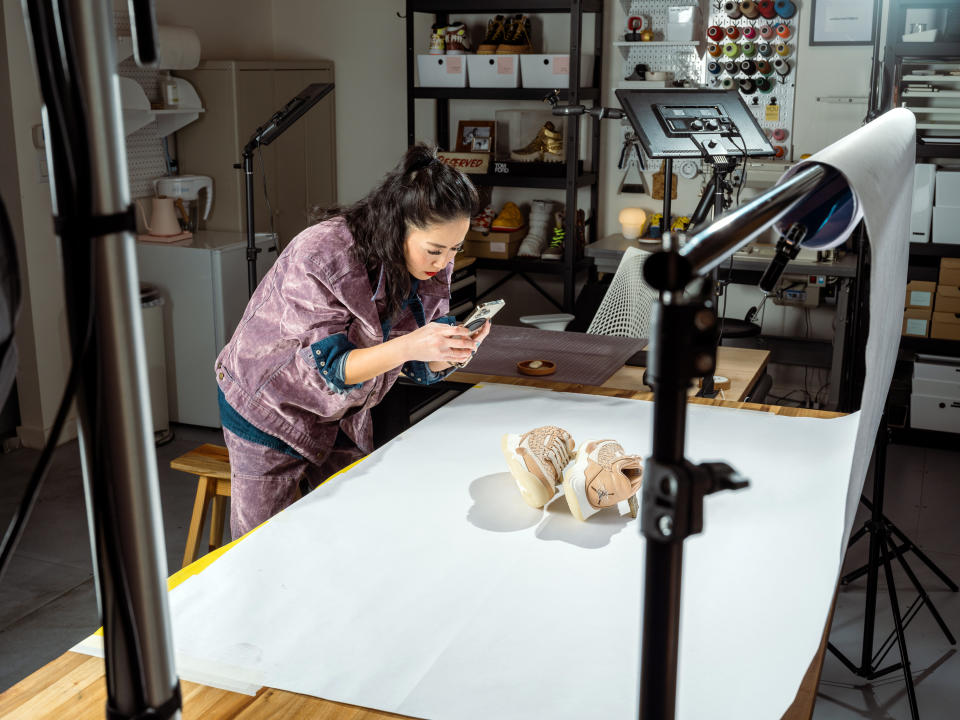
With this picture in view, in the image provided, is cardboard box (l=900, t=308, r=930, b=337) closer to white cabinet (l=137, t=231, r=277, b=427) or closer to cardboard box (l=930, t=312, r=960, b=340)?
cardboard box (l=930, t=312, r=960, b=340)

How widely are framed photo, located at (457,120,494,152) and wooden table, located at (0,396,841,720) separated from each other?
4424 mm

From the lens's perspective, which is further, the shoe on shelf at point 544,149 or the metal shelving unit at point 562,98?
the shoe on shelf at point 544,149

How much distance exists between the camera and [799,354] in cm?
468

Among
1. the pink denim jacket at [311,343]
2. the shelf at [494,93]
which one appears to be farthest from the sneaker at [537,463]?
the shelf at [494,93]

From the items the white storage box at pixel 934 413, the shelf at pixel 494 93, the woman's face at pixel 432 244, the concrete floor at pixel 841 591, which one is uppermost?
the shelf at pixel 494 93

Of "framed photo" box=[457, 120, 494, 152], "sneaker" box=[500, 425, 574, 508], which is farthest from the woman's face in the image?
"framed photo" box=[457, 120, 494, 152]

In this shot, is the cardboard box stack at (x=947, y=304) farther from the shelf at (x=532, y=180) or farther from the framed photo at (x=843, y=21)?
the shelf at (x=532, y=180)

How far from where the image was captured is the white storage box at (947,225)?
4262mm

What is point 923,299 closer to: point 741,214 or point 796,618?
point 796,618

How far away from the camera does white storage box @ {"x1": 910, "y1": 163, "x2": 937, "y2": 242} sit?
4.28 metres

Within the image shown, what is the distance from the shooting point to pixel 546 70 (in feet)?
15.8

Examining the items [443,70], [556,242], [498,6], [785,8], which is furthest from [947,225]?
[443,70]

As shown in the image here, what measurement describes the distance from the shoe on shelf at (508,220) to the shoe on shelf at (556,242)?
185 mm

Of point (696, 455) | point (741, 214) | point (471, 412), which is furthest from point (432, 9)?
point (741, 214)
